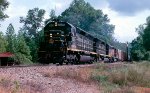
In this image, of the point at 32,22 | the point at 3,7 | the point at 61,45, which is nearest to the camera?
the point at 61,45

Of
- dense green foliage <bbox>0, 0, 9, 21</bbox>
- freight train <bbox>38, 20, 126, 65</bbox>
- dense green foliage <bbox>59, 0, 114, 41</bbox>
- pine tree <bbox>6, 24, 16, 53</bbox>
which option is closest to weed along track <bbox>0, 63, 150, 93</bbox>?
freight train <bbox>38, 20, 126, 65</bbox>

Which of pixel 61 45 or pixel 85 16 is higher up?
pixel 85 16

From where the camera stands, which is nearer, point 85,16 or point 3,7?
point 3,7

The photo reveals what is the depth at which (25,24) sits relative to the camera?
113875 millimetres

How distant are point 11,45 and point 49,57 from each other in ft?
174

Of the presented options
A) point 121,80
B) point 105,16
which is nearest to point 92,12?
point 105,16

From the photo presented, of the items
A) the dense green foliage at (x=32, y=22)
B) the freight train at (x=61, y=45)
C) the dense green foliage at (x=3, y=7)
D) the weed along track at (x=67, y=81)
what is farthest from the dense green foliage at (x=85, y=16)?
the weed along track at (x=67, y=81)

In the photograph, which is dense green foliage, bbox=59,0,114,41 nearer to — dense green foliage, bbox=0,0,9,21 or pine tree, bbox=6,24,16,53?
pine tree, bbox=6,24,16,53

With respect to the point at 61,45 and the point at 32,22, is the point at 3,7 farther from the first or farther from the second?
the point at 32,22

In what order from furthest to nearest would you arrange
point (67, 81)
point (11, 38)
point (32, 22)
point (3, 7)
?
point (32, 22) → point (11, 38) → point (3, 7) → point (67, 81)

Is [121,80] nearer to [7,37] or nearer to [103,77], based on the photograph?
[103,77]

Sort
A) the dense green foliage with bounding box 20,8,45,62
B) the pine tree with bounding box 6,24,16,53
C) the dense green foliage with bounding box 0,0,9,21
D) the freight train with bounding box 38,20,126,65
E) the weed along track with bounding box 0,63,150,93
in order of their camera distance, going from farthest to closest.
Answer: the dense green foliage with bounding box 20,8,45,62 → the pine tree with bounding box 6,24,16,53 → the dense green foliage with bounding box 0,0,9,21 → the freight train with bounding box 38,20,126,65 → the weed along track with bounding box 0,63,150,93

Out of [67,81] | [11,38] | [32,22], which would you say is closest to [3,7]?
[67,81]

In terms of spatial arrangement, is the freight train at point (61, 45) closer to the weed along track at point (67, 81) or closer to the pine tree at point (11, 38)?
the weed along track at point (67, 81)
